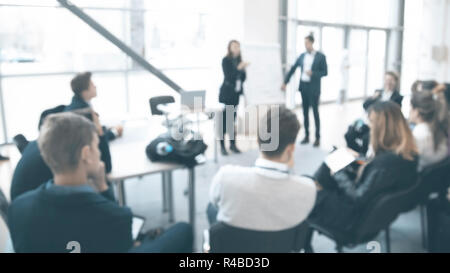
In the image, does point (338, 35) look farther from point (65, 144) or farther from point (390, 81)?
point (65, 144)

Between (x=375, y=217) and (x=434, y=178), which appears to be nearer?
(x=375, y=217)

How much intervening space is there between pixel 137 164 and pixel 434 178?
5.89ft

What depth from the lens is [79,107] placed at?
2516 mm

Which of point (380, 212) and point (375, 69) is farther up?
point (375, 69)

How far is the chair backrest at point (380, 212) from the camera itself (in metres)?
1.84

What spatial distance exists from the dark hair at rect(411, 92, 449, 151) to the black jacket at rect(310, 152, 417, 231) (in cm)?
59

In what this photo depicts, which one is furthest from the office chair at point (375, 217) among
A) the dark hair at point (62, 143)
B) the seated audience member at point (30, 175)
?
the seated audience member at point (30, 175)

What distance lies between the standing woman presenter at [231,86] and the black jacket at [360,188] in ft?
8.02

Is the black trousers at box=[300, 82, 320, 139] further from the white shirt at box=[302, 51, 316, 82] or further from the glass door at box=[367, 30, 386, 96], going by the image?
the glass door at box=[367, 30, 386, 96]

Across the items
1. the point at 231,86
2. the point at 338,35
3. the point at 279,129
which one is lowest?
the point at 279,129

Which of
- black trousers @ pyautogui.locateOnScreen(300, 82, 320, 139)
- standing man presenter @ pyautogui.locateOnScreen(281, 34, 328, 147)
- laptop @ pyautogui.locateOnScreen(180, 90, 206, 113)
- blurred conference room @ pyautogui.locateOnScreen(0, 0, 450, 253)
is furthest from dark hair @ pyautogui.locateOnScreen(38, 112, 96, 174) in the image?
black trousers @ pyautogui.locateOnScreen(300, 82, 320, 139)

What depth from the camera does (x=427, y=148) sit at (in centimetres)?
245


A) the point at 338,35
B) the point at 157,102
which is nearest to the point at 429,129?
the point at 157,102
